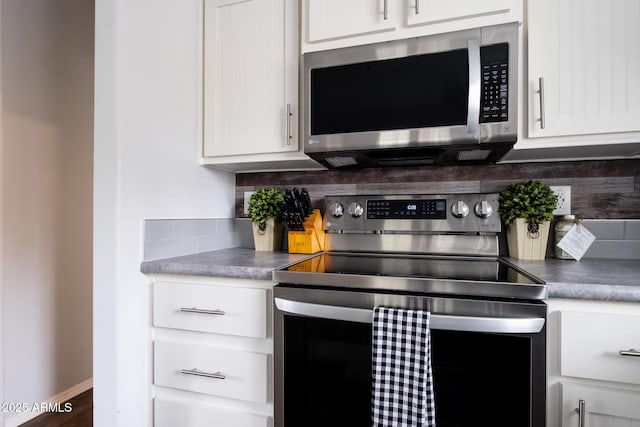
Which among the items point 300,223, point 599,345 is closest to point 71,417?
point 300,223

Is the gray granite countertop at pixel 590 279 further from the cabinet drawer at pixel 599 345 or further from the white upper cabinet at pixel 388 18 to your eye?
the white upper cabinet at pixel 388 18

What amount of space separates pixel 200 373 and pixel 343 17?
1.43 metres

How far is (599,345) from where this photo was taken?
83 centimetres

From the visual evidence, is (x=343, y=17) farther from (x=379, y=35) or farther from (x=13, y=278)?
(x=13, y=278)

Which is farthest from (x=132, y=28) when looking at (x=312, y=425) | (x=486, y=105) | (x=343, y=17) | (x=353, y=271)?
(x=312, y=425)

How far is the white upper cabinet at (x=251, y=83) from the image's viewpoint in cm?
140

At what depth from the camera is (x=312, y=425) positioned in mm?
1026

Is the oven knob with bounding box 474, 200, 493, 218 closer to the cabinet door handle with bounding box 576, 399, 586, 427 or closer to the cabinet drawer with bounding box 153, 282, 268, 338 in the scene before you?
the cabinet door handle with bounding box 576, 399, 586, 427

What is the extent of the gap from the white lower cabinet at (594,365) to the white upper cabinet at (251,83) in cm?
107

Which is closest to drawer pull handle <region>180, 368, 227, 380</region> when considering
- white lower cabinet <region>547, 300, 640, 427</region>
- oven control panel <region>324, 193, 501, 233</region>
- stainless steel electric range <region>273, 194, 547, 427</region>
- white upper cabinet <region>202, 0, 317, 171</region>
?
stainless steel electric range <region>273, 194, 547, 427</region>

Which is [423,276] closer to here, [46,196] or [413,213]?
[413,213]

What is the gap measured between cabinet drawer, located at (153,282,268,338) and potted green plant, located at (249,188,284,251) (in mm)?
502

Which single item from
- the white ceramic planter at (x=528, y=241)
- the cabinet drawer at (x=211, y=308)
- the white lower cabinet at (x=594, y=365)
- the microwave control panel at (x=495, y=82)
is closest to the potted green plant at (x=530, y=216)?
the white ceramic planter at (x=528, y=241)

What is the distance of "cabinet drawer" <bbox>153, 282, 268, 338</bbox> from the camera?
1.09 meters
